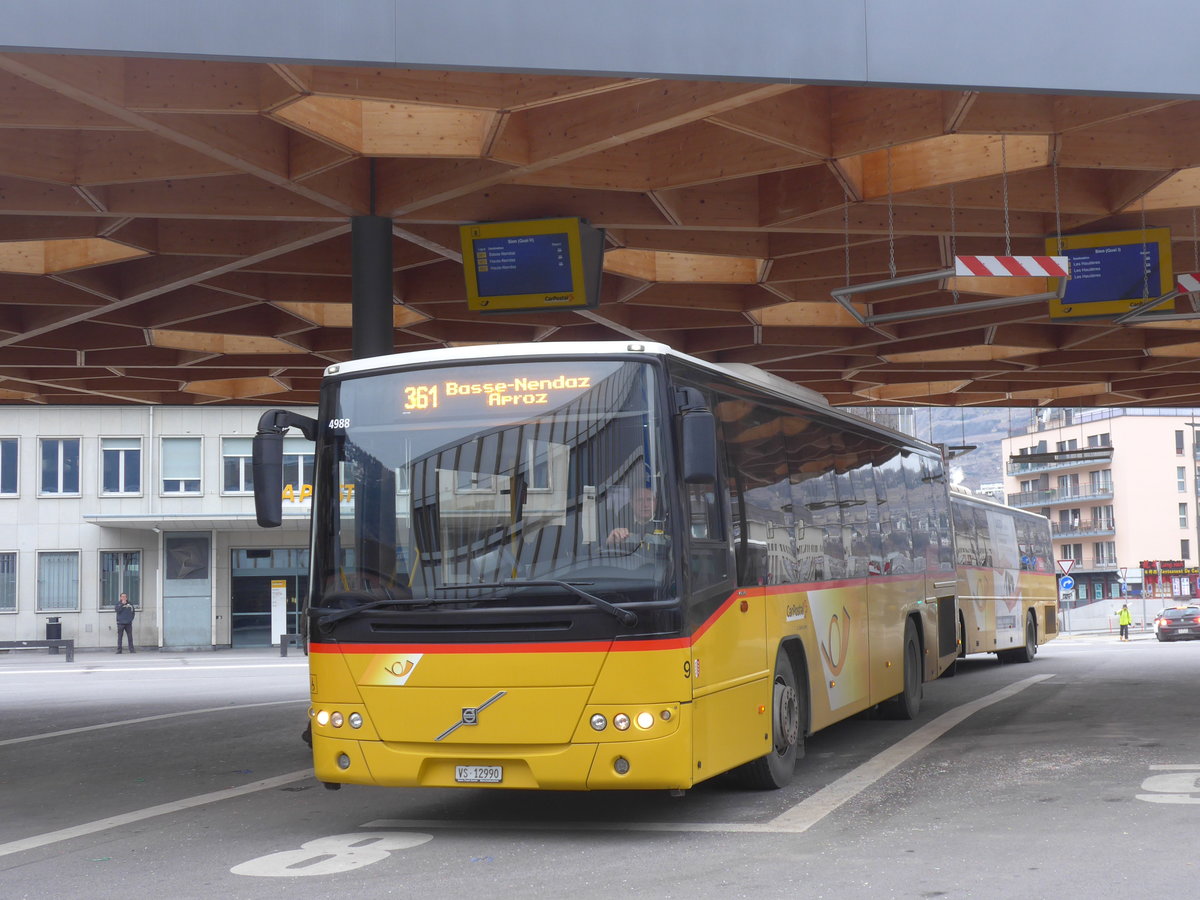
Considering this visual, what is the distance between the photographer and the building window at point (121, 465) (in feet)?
156

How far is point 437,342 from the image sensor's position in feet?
74.1

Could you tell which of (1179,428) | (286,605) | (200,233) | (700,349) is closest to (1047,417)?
(1179,428)

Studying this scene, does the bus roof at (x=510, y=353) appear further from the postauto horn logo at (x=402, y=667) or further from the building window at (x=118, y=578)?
the building window at (x=118, y=578)

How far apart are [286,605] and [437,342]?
27.0 meters

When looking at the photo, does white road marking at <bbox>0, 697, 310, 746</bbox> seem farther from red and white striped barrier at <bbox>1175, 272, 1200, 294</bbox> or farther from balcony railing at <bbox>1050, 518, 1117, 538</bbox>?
balcony railing at <bbox>1050, 518, 1117, 538</bbox>

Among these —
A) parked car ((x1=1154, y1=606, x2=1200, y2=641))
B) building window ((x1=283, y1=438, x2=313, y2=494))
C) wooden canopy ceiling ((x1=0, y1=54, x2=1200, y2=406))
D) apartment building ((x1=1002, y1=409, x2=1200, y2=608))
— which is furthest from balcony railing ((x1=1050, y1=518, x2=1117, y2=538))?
wooden canopy ceiling ((x1=0, y1=54, x2=1200, y2=406))

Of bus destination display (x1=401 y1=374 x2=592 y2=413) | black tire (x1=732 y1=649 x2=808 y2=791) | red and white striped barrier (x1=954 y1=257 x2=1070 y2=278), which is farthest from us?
red and white striped barrier (x1=954 y1=257 x2=1070 y2=278)

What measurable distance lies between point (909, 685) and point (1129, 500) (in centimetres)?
10402

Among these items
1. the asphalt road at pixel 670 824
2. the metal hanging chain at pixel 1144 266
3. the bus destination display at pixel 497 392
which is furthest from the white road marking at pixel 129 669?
the bus destination display at pixel 497 392

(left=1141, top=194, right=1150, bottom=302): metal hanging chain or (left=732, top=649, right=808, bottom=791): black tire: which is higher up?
(left=1141, top=194, right=1150, bottom=302): metal hanging chain

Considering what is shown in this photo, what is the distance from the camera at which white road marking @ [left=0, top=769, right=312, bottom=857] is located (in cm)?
943

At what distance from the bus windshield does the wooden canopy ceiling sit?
286 centimetres

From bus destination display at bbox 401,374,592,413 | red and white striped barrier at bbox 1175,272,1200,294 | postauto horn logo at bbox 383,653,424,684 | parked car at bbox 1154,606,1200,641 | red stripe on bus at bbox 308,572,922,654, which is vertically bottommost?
parked car at bbox 1154,606,1200,641

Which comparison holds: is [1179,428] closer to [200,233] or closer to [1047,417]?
[1047,417]
